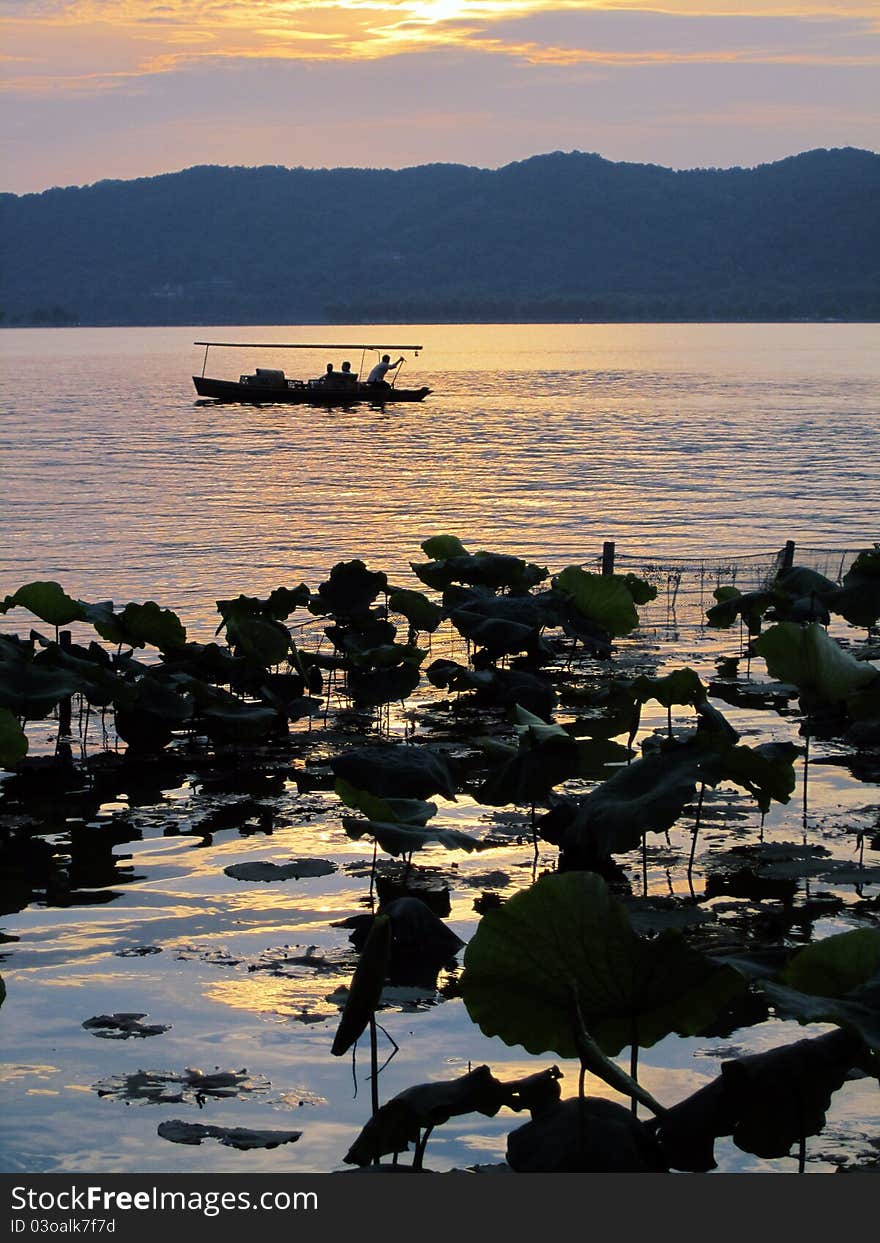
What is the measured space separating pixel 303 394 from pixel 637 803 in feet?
280

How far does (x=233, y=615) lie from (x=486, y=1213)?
10062 mm

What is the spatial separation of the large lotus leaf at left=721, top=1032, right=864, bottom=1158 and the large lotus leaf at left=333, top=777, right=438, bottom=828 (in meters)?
2.96

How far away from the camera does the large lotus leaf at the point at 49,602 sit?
42.9 feet

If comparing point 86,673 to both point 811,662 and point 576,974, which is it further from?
point 576,974

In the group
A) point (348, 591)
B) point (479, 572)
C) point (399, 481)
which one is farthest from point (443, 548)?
point (399, 481)

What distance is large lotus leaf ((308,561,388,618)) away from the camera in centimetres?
1608

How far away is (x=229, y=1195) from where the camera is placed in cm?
481

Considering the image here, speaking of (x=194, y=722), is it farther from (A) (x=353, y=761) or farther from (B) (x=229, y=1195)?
(B) (x=229, y=1195)

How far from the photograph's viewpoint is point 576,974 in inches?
220

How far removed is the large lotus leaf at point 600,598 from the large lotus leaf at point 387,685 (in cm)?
201

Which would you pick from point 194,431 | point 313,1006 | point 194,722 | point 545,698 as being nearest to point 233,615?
point 194,722

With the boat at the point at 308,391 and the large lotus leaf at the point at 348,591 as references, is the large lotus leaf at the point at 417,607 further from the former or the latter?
the boat at the point at 308,391

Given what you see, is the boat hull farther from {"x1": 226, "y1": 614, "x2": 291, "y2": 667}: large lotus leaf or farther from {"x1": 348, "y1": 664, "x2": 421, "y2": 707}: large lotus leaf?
{"x1": 226, "y1": 614, "x2": 291, "y2": 667}: large lotus leaf

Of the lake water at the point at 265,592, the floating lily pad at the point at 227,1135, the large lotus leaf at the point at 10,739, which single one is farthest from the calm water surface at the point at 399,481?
the floating lily pad at the point at 227,1135
